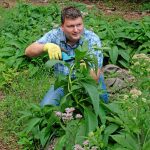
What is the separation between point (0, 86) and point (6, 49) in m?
1.13

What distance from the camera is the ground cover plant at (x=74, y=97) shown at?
3959 millimetres

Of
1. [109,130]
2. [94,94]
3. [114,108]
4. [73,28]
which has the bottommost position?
[109,130]

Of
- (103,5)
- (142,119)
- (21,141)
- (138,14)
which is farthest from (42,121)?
(103,5)

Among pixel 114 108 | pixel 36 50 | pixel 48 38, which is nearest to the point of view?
pixel 114 108

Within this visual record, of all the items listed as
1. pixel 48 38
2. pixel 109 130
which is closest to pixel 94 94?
pixel 109 130

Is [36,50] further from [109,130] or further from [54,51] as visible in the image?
[109,130]

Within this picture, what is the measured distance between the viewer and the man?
505 centimetres

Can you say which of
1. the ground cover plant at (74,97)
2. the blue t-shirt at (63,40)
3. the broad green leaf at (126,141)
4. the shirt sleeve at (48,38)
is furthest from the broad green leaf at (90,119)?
the shirt sleeve at (48,38)

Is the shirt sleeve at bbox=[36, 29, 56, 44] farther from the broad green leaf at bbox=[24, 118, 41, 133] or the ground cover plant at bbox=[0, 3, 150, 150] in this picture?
the broad green leaf at bbox=[24, 118, 41, 133]

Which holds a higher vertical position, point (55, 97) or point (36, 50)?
point (36, 50)

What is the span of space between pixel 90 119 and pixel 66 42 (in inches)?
47.9

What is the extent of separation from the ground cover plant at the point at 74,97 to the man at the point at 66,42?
0.18 m

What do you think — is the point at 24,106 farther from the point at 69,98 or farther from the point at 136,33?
the point at 136,33

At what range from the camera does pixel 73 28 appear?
206 inches
